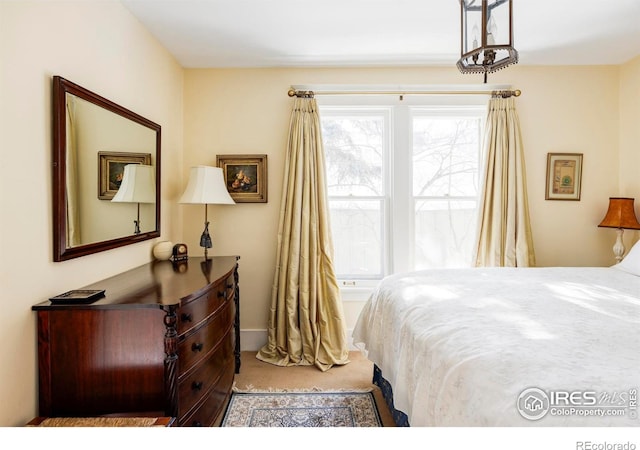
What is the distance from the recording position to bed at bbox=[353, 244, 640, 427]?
944 millimetres

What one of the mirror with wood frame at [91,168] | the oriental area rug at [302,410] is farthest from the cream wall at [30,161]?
the oriental area rug at [302,410]

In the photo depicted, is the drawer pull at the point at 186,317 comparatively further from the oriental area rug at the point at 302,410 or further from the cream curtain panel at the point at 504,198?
the cream curtain panel at the point at 504,198

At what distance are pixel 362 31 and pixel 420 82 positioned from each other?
84 centimetres

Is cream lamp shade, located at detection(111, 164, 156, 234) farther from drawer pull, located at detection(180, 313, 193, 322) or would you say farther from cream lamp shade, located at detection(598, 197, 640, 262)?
cream lamp shade, located at detection(598, 197, 640, 262)

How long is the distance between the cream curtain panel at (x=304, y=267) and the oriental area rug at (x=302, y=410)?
0.52 metres

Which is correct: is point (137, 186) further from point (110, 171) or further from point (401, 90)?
point (401, 90)

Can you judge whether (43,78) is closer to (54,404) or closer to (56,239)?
(56,239)

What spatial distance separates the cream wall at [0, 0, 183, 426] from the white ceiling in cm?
63

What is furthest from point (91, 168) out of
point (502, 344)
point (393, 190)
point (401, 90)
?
point (401, 90)

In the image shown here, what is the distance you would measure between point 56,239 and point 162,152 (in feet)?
4.50

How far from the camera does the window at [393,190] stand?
3287 mm

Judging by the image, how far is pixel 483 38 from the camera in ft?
4.99

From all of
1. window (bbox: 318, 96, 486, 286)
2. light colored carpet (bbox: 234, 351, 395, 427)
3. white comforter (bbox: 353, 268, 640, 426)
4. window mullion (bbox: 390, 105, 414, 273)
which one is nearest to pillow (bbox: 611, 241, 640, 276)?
white comforter (bbox: 353, 268, 640, 426)
